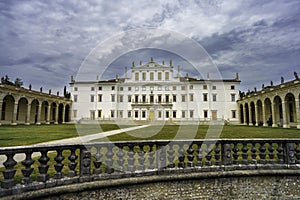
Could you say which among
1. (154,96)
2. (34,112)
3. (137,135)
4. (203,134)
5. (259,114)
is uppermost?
(154,96)

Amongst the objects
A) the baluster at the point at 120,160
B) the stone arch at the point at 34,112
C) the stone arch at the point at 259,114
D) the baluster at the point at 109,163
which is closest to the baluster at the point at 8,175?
the baluster at the point at 109,163

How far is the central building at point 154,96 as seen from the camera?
4584 centimetres

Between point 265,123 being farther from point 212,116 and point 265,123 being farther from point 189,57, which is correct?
point 189,57

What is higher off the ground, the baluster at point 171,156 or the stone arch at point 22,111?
the stone arch at point 22,111

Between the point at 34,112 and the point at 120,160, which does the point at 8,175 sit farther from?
the point at 34,112

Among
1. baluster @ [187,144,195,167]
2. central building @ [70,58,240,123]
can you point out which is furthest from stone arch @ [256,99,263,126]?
baluster @ [187,144,195,167]

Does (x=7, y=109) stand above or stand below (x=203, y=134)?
above

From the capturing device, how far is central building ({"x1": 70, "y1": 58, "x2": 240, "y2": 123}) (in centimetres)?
4584

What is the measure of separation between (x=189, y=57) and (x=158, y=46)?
4.73 ft

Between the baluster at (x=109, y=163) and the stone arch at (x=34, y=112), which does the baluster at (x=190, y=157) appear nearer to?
the baluster at (x=109, y=163)

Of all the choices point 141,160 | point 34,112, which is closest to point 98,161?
point 141,160

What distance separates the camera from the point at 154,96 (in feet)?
156

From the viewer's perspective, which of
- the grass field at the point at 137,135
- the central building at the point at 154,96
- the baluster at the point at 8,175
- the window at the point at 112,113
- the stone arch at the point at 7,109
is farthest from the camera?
the window at the point at 112,113

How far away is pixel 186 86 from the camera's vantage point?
4697cm
